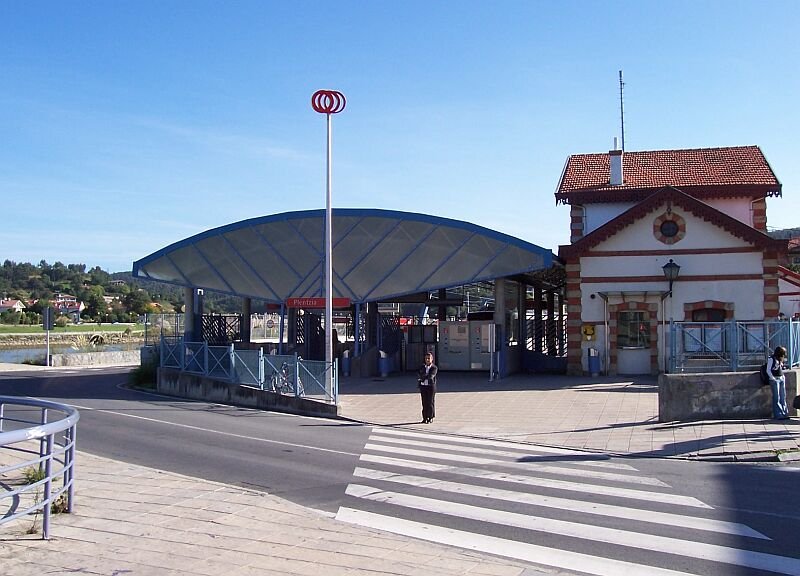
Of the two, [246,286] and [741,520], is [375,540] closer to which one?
[741,520]

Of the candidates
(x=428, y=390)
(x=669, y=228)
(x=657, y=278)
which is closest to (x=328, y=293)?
(x=428, y=390)

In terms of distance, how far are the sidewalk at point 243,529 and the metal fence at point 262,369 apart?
5484 millimetres

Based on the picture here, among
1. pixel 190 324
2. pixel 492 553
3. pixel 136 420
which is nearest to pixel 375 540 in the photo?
pixel 492 553

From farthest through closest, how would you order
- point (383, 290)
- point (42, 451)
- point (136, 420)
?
point (383, 290) → point (136, 420) → point (42, 451)

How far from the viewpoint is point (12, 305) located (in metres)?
147

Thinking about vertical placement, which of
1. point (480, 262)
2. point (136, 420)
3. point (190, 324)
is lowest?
point (136, 420)

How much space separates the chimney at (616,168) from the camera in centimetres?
3216

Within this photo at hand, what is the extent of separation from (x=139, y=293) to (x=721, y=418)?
471ft

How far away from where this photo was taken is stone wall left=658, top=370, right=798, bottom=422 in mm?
17359

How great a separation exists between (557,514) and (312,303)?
20.0m

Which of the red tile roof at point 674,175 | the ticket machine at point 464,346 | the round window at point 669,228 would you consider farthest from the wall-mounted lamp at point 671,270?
the ticket machine at point 464,346

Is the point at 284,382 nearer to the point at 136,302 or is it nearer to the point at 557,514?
the point at 557,514

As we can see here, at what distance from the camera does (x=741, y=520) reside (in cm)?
886

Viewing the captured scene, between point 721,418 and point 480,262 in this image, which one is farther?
point 480,262
